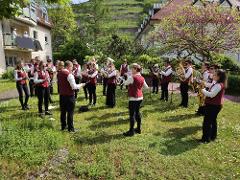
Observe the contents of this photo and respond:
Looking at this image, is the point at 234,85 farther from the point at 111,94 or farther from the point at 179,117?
the point at 111,94

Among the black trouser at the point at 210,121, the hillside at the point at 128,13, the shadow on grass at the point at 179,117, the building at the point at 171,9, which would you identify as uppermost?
the hillside at the point at 128,13

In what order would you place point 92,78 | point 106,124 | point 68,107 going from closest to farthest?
point 68,107 → point 106,124 → point 92,78

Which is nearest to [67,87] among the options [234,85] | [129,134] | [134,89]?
[134,89]

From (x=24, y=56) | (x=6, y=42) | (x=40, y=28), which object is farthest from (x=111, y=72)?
(x=40, y=28)

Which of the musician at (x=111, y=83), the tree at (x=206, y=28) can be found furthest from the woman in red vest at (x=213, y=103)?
the tree at (x=206, y=28)

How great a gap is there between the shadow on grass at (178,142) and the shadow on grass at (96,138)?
54.4 inches

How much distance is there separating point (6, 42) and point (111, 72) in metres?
20.3

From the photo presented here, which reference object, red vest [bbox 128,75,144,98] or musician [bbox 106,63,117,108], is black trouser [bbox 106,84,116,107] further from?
red vest [bbox 128,75,144,98]

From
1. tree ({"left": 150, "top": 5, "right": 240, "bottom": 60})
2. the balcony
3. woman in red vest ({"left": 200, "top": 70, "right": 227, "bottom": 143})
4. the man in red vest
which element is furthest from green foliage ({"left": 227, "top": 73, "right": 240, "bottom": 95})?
the balcony

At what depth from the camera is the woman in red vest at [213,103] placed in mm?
8898

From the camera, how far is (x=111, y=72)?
13.3m

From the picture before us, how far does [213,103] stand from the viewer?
9.10 metres

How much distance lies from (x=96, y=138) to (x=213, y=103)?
3383mm

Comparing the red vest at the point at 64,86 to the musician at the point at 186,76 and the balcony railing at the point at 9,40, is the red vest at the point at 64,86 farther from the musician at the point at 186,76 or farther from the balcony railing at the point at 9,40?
Answer: the balcony railing at the point at 9,40
